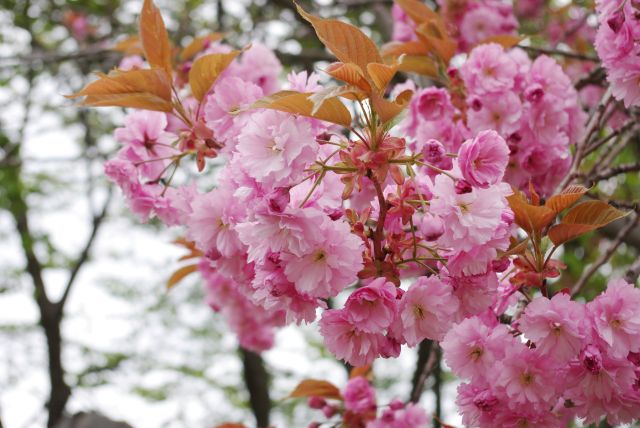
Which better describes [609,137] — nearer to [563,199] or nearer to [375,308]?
[563,199]

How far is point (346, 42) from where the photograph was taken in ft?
3.84

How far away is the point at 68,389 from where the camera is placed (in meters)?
5.54

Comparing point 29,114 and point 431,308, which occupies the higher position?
point 29,114

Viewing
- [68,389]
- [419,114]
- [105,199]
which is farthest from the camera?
[105,199]

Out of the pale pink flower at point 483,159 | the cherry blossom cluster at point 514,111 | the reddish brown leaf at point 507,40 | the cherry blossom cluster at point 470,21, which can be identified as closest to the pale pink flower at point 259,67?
the cherry blossom cluster at point 514,111

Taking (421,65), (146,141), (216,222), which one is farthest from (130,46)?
(216,222)

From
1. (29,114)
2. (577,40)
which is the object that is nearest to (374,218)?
(577,40)

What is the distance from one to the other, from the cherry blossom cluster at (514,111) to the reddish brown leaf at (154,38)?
663 millimetres

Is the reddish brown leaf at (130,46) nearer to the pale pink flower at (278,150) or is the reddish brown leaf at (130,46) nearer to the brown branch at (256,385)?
the pale pink flower at (278,150)

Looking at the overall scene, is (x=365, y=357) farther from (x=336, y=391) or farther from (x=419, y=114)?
(x=336, y=391)

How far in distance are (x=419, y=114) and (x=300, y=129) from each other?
781 millimetres

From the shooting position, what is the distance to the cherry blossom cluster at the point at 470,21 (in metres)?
2.62

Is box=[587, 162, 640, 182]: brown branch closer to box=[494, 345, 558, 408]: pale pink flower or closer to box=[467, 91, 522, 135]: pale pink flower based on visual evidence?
box=[467, 91, 522, 135]: pale pink flower

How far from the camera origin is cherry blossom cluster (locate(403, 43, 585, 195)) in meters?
1.73
